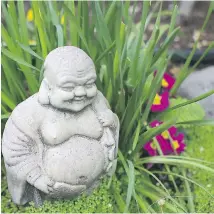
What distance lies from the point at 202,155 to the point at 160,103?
30 cm

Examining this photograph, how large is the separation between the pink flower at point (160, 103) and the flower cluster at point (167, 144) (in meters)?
0.08

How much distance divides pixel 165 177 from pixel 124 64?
0.54m

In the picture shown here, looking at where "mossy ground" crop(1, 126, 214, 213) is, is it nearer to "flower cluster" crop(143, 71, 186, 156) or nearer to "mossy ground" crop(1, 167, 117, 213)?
"mossy ground" crop(1, 167, 117, 213)

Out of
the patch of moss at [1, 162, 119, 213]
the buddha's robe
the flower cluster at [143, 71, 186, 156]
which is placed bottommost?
the patch of moss at [1, 162, 119, 213]

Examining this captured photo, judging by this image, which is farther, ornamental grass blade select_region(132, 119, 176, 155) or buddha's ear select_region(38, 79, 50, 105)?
ornamental grass blade select_region(132, 119, 176, 155)

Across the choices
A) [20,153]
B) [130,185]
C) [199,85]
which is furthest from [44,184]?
[199,85]

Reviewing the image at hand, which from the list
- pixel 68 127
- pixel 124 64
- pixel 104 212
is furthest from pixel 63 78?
pixel 104 212

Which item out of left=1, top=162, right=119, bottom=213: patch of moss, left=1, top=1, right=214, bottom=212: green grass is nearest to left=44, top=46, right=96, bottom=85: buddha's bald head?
left=1, top=1, right=214, bottom=212: green grass

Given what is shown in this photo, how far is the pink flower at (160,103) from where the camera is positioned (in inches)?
86.4

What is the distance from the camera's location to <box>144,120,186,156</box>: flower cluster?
2.11 meters

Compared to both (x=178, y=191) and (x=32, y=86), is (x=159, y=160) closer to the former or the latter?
(x=178, y=191)

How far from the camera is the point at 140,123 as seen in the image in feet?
6.44

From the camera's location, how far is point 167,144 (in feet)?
6.98

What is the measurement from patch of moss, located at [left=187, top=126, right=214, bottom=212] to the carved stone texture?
0.48 m
